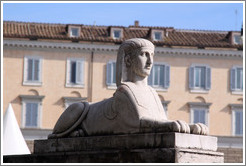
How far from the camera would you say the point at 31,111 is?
205 ft

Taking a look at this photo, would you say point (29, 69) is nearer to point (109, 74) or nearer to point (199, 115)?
point (109, 74)

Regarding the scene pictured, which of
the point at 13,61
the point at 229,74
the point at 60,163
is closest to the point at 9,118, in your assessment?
the point at 60,163

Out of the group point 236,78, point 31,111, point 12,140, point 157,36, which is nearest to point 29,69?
point 31,111

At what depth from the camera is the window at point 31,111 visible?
205ft

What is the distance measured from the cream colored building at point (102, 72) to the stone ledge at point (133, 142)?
4601 centimetres

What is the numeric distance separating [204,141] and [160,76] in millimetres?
49587

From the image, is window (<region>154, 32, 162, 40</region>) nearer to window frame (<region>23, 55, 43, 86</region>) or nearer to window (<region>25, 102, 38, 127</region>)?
window frame (<region>23, 55, 43, 86</region>)

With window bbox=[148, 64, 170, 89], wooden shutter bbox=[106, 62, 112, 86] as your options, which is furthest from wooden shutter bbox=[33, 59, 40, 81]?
window bbox=[148, 64, 170, 89]

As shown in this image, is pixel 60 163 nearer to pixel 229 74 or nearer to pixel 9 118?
pixel 9 118

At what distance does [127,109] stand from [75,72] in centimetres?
4833

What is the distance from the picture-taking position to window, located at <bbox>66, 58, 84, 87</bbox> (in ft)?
208

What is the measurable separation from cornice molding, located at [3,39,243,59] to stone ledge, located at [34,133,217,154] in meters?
46.9

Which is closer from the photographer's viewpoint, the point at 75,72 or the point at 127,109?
the point at 127,109

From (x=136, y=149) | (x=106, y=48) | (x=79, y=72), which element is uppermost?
(x=106, y=48)
